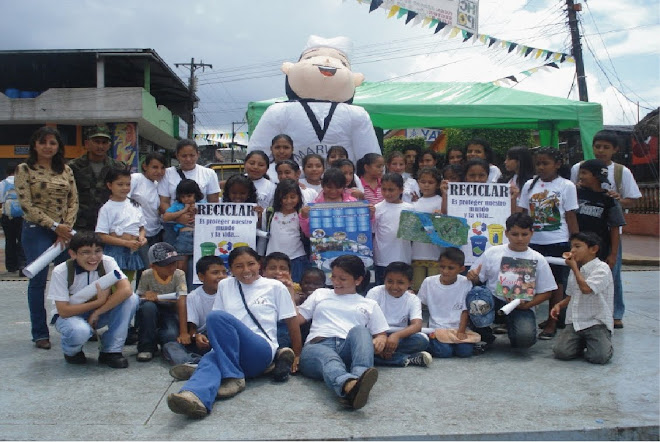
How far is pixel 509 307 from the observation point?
4523 millimetres

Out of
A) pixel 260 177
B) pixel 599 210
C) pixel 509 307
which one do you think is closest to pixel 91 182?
pixel 260 177

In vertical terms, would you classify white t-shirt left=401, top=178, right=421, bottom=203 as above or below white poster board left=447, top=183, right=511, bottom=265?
above

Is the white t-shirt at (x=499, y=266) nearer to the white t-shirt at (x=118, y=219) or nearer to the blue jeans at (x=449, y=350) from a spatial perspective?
the blue jeans at (x=449, y=350)

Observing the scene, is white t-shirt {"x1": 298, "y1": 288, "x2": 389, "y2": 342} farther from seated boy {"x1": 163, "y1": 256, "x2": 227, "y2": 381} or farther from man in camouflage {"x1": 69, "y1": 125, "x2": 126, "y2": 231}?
man in camouflage {"x1": 69, "y1": 125, "x2": 126, "y2": 231}

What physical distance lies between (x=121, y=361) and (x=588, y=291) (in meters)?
3.39

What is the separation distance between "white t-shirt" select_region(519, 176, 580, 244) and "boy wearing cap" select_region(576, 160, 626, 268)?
141mm

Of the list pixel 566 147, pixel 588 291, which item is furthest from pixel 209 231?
pixel 566 147

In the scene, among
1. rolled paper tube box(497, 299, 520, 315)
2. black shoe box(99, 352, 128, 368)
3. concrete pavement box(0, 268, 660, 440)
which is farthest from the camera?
rolled paper tube box(497, 299, 520, 315)

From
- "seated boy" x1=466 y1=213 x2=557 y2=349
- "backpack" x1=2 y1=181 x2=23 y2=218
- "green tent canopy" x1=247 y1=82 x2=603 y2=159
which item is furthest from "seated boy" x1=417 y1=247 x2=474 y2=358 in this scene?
"backpack" x1=2 y1=181 x2=23 y2=218

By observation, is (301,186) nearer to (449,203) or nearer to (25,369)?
(449,203)

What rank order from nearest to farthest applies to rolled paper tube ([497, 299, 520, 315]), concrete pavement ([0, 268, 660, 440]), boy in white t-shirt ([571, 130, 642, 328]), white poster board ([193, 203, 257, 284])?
concrete pavement ([0, 268, 660, 440]) → rolled paper tube ([497, 299, 520, 315]) → white poster board ([193, 203, 257, 284]) → boy in white t-shirt ([571, 130, 642, 328])

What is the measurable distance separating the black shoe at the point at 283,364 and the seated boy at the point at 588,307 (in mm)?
2026

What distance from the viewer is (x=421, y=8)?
912cm

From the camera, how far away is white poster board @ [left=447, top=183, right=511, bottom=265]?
5.16 metres
